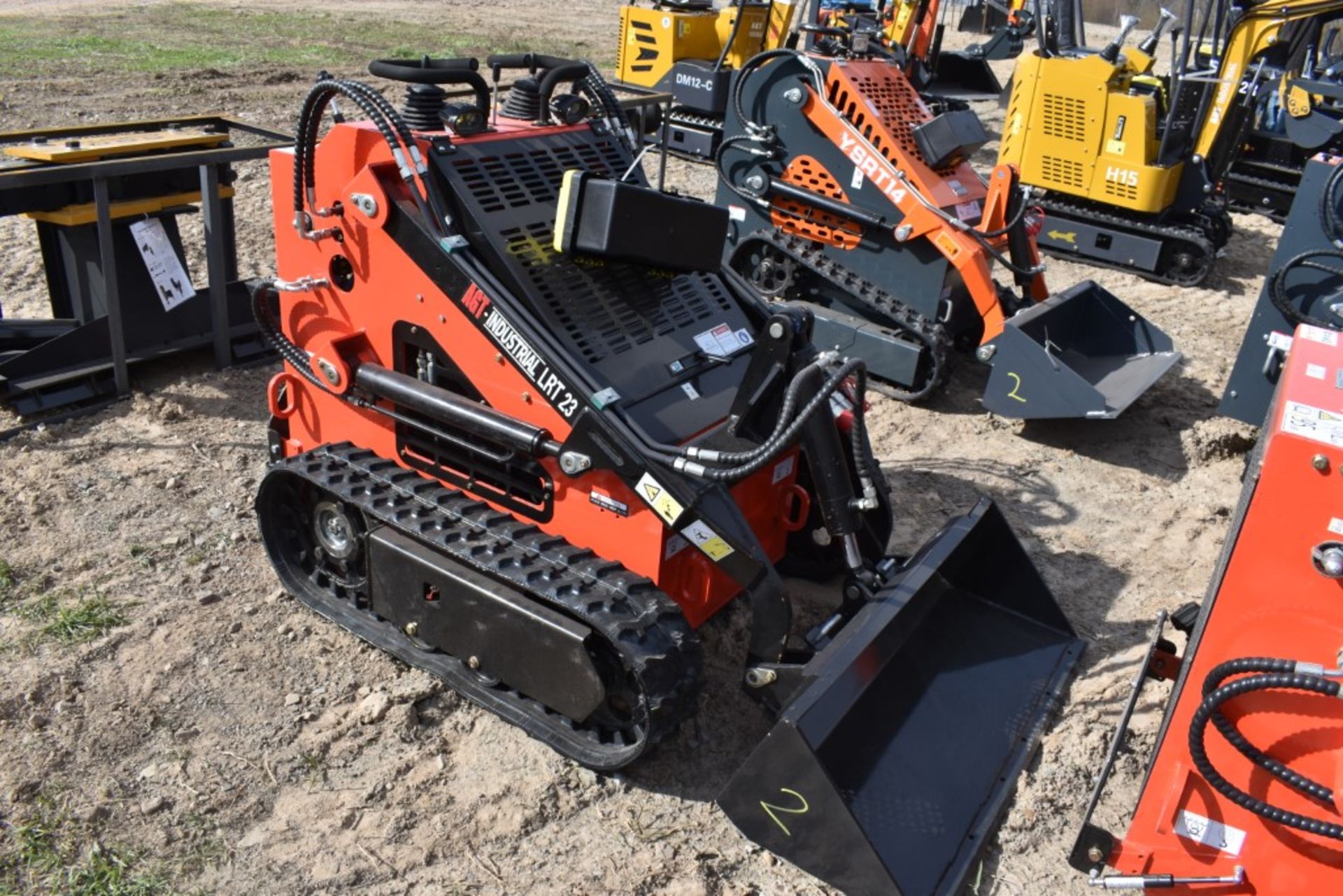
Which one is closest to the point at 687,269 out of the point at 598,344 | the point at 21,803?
the point at 598,344

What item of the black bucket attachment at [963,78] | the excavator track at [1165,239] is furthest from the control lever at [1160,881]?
the black bucket attachment at [963,78]

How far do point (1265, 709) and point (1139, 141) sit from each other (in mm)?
7547

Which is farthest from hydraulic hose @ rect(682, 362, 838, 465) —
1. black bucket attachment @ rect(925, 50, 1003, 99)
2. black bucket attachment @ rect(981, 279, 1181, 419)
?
black bucket attachment @ rect(925, 50, 1003, 99)

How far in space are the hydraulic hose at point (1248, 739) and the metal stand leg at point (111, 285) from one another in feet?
17.2

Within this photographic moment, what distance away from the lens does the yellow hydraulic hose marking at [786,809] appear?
308cm

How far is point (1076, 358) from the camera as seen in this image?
6.82m

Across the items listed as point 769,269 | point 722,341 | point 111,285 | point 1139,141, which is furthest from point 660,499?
point 1139,141

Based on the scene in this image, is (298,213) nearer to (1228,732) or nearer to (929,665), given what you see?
(929,665)

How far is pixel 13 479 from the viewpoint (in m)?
5.19

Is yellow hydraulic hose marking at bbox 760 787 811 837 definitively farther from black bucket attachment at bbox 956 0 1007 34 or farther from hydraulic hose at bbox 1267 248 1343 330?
black bucket attachment at bbox 956 0 1007 34

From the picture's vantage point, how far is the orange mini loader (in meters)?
2.63

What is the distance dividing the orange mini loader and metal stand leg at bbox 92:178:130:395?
5084 millimetres

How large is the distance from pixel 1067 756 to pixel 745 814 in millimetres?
1216

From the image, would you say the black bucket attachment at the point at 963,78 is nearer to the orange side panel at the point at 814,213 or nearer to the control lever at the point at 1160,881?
the orange side panel at the point at 814,213
